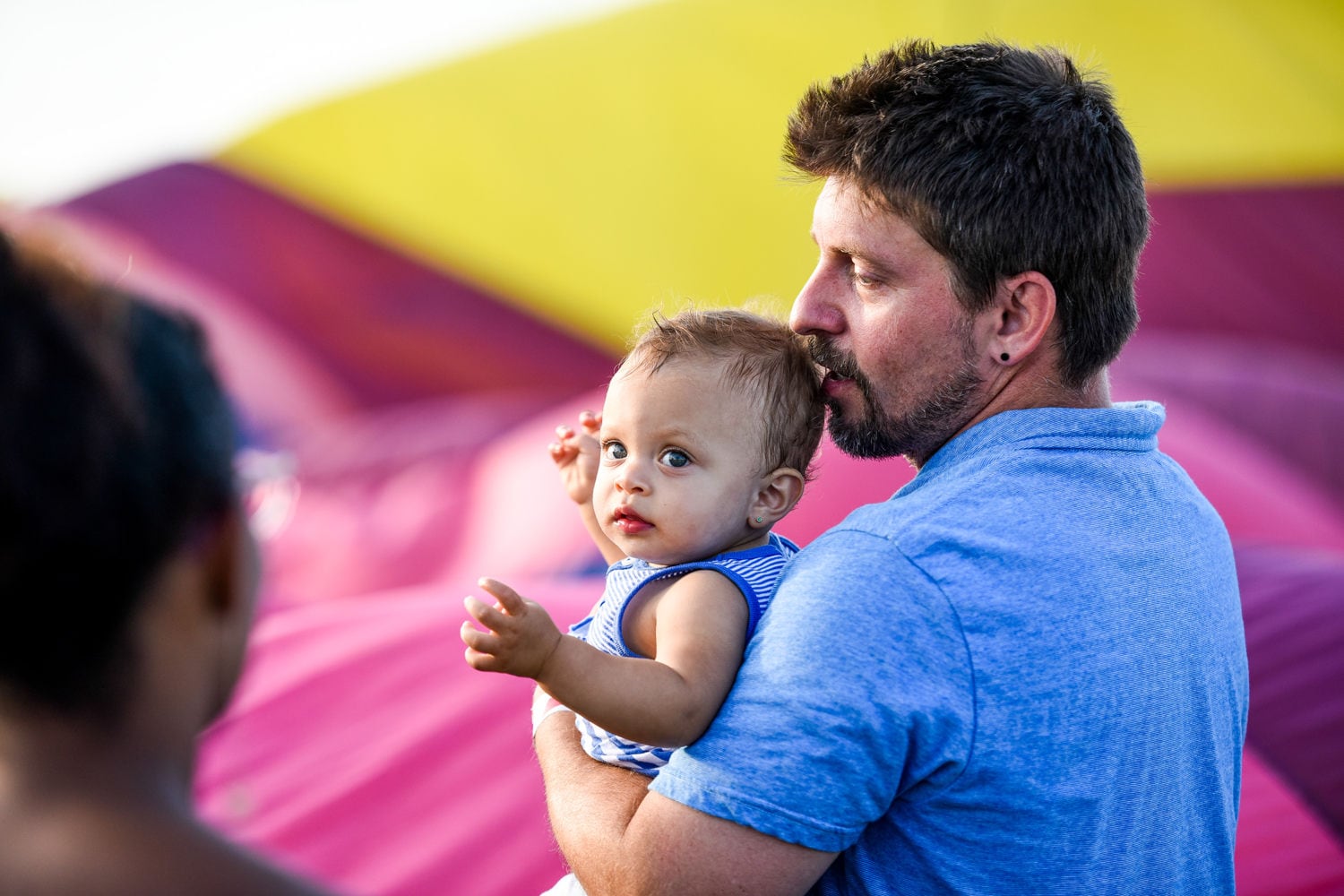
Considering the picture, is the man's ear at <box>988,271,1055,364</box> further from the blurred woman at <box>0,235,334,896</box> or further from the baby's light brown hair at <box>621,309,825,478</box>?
the blurred woman at <box>0,235,334,896</box>

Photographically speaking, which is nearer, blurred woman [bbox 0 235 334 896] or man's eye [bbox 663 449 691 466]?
blurred woman [bbox 0 235 334 896]

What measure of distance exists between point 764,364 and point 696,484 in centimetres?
14

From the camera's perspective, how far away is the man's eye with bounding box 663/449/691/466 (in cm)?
116

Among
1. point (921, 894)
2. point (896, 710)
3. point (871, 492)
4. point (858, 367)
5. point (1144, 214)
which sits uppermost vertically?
point (1144, 214)

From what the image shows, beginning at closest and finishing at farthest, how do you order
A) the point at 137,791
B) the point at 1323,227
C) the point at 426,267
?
the point at 137,791 < the point at 1323,227 < the point at 426,267

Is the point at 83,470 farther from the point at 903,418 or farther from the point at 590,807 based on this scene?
the point at 903,418

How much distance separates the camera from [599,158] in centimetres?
429

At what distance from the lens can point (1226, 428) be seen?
131 inches

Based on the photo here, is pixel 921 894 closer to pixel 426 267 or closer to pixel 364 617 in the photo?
pixel 364 617

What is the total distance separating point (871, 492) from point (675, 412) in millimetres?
1343

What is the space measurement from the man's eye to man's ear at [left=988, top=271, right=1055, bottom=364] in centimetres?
29

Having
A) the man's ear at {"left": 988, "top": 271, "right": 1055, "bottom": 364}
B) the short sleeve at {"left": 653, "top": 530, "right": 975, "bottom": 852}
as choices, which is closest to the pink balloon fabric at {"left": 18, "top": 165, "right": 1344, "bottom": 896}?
the short sleeve at {"left": 653, "top": 530, "right": 975, "bottom": 852}

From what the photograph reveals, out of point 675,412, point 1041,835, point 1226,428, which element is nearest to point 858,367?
point 675,412

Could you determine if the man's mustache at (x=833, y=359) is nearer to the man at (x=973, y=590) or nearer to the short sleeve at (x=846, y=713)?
the man at (x=973, y=590)
